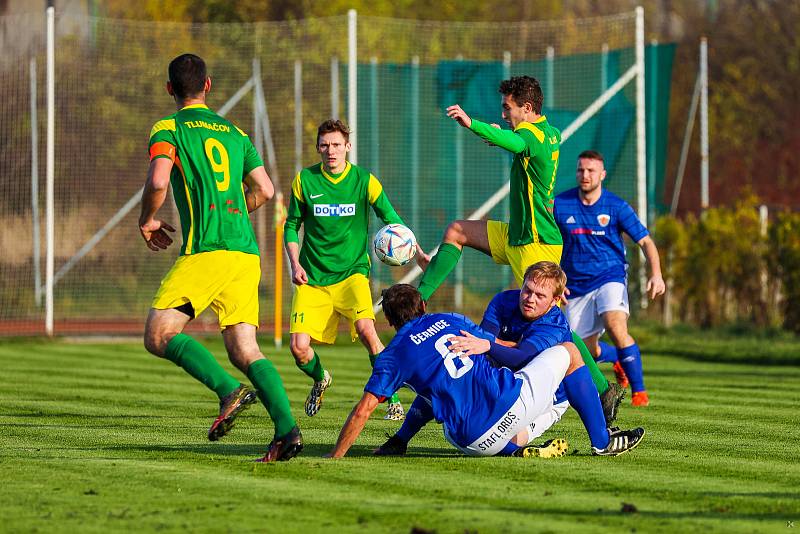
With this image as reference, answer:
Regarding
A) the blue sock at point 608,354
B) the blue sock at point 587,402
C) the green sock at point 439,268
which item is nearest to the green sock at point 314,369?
the green sock at point 439,268

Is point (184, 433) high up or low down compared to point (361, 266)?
down

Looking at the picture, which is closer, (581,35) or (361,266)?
(361,266)

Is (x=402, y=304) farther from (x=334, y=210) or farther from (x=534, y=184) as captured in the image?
(x=334, y=210)

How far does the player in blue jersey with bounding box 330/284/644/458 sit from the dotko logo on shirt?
10.9ft

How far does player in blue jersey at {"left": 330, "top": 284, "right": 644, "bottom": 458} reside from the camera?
7.93 metres

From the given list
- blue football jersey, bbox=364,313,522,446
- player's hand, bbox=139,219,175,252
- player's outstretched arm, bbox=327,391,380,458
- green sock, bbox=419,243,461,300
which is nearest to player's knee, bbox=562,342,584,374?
blue football jersey, bbox=364,313,522,446

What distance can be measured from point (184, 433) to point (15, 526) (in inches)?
151

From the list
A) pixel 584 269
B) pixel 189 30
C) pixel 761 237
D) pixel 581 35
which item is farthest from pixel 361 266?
pixel 581 35

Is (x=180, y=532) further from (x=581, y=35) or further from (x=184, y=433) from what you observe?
(x=581, y=35)

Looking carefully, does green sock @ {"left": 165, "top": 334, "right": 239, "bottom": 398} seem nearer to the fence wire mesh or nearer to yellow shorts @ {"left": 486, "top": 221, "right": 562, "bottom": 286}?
yellow shorts @ {"left": 486, "top": 221, "right": 562, "bottom": 286}

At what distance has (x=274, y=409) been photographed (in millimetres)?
8039

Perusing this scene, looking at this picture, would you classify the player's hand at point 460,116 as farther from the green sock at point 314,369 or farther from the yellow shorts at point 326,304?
the green sock at point 314,369

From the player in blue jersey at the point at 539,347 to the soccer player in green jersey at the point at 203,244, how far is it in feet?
2.87

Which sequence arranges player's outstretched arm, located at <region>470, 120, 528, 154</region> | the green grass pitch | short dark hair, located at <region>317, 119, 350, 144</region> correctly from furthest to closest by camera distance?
short dark hair, located at <region>317, 119, 350, 144</region>
player's outstretched arm, located at <region>470, 120, 528, 154</region>
the green grass pitch
